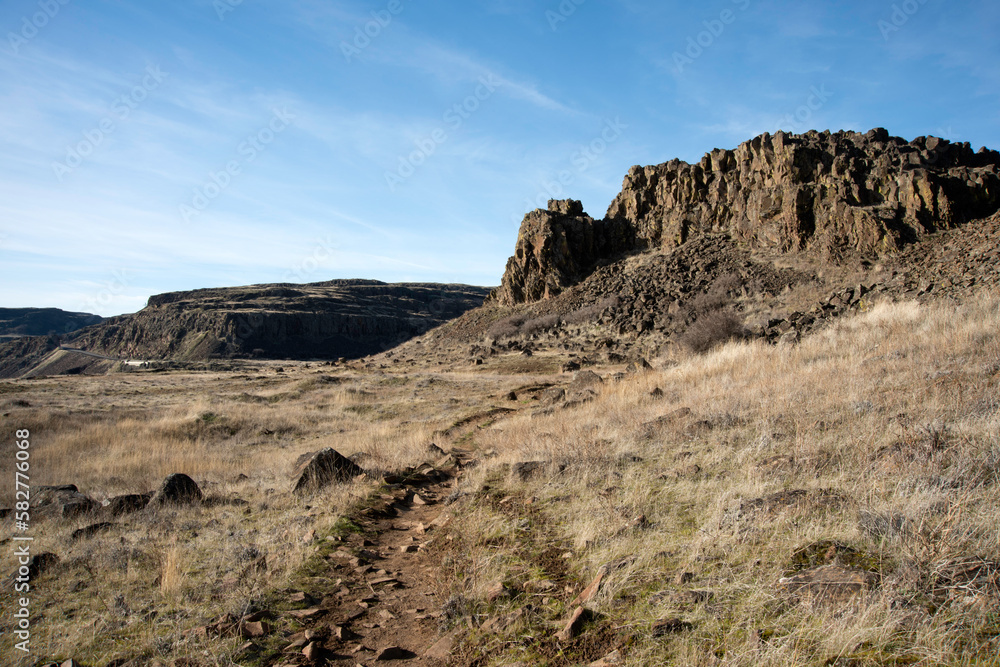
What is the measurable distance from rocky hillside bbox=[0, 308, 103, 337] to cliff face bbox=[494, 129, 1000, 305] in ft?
512

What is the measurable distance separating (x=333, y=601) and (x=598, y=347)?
30.4 meters

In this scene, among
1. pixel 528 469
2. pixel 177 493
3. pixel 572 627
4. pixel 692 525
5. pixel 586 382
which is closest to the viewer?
pixel 572 627

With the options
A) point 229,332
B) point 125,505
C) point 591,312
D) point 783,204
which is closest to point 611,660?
point 125,505

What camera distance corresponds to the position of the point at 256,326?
95.5m

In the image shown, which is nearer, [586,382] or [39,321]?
[586,382]

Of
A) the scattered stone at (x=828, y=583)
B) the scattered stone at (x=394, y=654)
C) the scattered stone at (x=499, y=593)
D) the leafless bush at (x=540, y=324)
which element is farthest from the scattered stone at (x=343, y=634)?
the leafless bush at (x=540, y=324)

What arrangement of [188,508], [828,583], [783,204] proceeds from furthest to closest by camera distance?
[783,204], [188,508], [828,583]

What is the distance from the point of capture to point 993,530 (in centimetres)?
295

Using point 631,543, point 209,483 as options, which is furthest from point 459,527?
point 209,483

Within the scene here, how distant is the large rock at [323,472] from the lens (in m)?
7.98

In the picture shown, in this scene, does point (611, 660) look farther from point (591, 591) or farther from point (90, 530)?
point (90, 530)

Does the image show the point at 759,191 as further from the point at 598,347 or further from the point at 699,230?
the point at 598,347

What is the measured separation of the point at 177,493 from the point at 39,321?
19175cm

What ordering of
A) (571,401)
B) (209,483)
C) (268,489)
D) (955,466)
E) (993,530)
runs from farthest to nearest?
(571,401), (209,483), (268,489), (955,466), (993,530)
